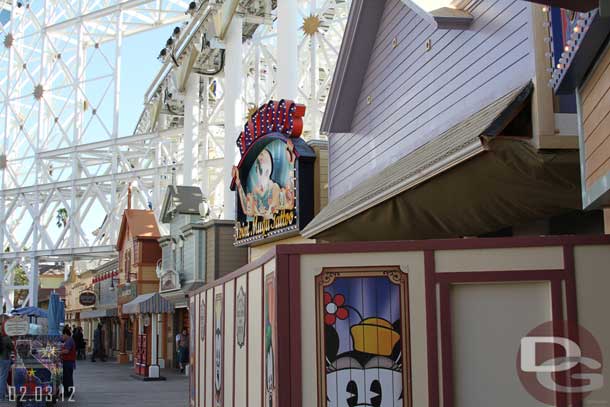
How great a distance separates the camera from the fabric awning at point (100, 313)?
135 ft

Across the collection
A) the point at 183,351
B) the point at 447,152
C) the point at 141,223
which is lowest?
the point at 183,351

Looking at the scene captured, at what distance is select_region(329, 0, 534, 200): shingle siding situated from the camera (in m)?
7.98

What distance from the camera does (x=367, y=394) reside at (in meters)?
5.91

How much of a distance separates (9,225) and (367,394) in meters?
45.5

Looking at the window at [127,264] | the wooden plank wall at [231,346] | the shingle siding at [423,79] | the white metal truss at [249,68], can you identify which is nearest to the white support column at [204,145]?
the white metal truss at [249,68]

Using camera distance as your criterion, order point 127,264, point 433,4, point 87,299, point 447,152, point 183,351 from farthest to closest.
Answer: point 87,299 → point 127,264 → point 183,351 → point 433,4 → point 447,152

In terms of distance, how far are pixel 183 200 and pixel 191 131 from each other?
20.9 ft

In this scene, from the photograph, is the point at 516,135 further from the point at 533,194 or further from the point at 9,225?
the point at 9,225

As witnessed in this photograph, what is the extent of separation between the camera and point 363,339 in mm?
5930

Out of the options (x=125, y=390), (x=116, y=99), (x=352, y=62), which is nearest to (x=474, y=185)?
(x=352, y=62)

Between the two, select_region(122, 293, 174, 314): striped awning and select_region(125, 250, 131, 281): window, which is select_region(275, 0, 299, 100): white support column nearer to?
select_region(122, 293, 174, 314): striped awning

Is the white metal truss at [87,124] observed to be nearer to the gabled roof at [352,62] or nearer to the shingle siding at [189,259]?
the shingle siding at [189,259]

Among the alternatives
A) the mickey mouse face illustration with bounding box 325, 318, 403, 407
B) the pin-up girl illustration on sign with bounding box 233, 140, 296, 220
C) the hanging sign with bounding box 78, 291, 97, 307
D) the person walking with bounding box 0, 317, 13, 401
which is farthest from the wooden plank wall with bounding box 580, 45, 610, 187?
the hanging sign with bounding box 78, 291, 97, 307

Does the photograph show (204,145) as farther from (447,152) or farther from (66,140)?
(447,152)
